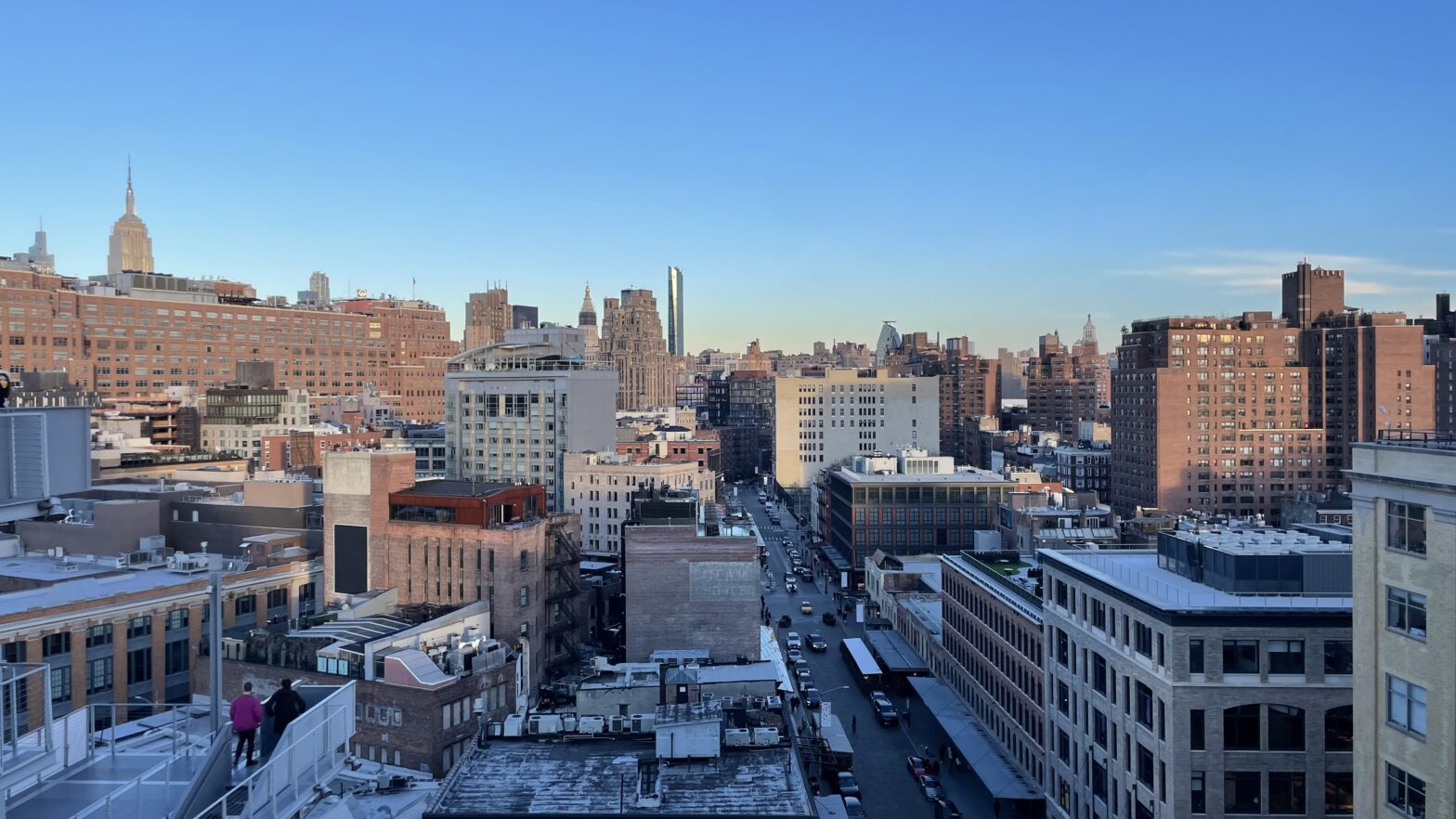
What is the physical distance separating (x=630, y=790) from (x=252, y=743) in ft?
66.0

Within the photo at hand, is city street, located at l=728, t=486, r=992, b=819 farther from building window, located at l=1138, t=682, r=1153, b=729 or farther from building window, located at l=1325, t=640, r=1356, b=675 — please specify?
building window, located at l=1325, t=640, r=1356, b=675

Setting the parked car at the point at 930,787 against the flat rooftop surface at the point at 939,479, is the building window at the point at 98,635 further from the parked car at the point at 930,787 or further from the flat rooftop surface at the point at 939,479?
the flat rooftop surface at the point at 939,479

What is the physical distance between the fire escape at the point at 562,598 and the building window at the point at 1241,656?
39.5 meters

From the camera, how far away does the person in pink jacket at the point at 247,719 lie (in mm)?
14562

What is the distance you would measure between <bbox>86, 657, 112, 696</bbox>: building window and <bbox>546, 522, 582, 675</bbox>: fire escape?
880 inches

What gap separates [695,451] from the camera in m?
145

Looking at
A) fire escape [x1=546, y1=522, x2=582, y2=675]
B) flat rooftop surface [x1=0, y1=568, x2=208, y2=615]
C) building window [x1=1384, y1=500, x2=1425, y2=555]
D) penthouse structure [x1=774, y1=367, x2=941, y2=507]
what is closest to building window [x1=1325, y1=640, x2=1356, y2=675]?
building window [x1=1384, y1=500, x2=1425, y2=555]

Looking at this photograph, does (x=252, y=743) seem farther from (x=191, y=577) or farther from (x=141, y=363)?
(x=141, y=363)

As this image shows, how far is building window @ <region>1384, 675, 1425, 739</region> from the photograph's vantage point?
23984 millimetres

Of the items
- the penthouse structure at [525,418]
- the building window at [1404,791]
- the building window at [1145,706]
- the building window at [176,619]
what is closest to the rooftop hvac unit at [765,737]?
the building window at [1145,706]

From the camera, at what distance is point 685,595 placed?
6325 cm

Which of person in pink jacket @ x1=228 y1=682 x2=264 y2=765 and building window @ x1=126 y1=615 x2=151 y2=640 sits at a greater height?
person in pink jacket @ x1=228 y1=682 x2=264 y2=765

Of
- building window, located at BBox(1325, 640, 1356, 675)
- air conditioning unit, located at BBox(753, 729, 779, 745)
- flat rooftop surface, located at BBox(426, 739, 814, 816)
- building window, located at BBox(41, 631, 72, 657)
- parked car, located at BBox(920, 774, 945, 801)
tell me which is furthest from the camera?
parked car, located at BBox(920, 774, 945, 801)

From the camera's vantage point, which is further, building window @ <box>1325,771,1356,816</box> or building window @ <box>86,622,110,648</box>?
building window @ <box>86,622,110,648</box>
